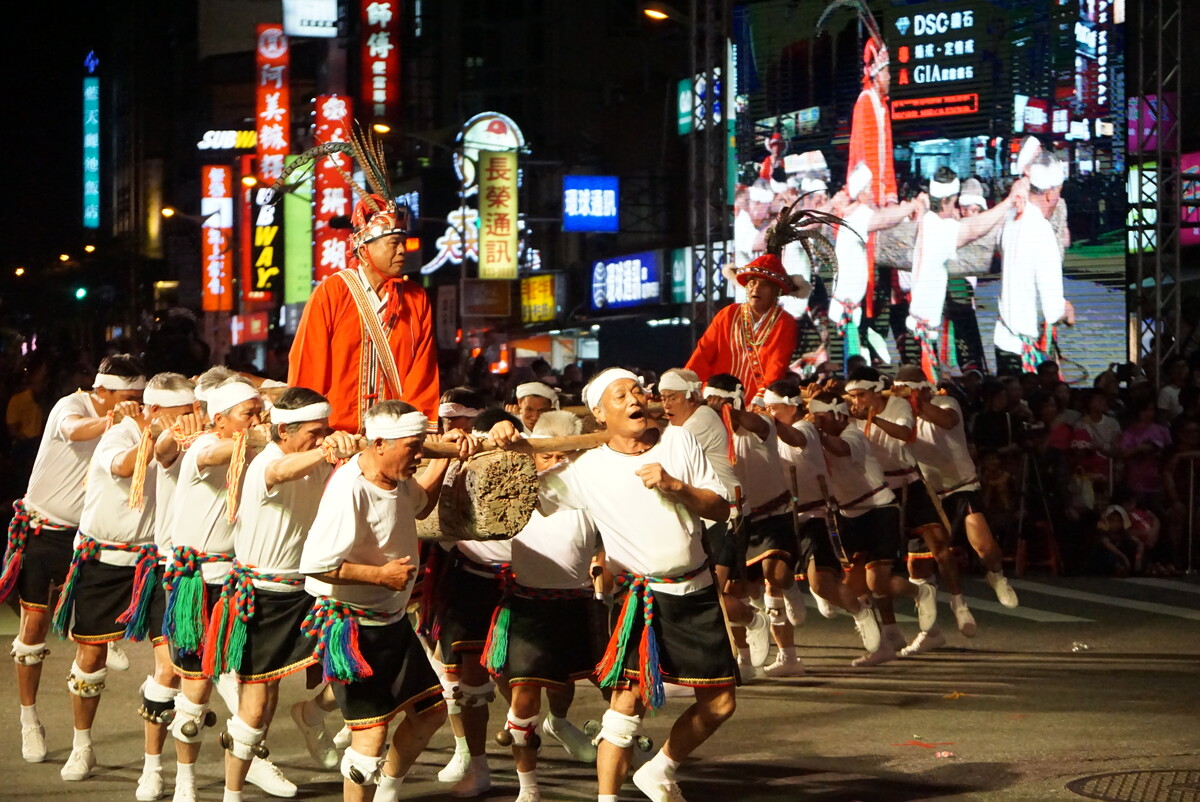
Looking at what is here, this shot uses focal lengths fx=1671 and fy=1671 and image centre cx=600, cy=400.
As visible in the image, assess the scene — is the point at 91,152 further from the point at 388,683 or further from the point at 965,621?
the point at 388,683

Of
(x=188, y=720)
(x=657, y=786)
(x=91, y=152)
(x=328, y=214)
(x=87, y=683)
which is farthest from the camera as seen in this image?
(x=91, y=152)

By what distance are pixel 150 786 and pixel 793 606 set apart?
483 centimetres

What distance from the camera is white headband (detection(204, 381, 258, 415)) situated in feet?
23.0

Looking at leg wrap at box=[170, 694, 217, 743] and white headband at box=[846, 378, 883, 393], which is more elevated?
white headband at box=[846, 378, 883, 393]

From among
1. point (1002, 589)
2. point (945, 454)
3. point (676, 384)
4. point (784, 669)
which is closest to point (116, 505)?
point (676, 384)

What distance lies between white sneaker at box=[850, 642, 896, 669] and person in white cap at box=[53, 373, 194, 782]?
16.4 ft

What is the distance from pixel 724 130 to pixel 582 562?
13.2 metres

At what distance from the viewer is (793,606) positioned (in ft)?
35.8

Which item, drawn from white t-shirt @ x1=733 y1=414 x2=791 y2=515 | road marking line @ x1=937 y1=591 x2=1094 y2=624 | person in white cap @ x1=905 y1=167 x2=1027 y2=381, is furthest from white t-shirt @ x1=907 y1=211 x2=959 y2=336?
white t-shirt @ x1=733 y1=414 x2=791 y2=515

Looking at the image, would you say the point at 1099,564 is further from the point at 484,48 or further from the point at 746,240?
the point at 484,48

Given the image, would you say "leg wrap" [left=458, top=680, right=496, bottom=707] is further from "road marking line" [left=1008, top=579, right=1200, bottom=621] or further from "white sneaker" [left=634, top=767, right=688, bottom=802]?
"road marking line" [left=1008, top=579, right=1200, bottom=621]

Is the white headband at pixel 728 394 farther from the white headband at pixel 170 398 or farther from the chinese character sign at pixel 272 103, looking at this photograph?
the chinese character sign at pixel 272 103

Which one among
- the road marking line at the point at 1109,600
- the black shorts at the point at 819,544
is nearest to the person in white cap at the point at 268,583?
the black shorts at the point at 819,544

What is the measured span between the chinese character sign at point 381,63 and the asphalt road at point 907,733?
32756mm
